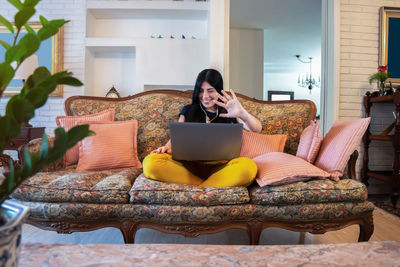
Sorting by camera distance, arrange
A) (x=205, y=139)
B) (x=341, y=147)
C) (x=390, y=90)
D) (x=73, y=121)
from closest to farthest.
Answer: (x=205, y=139) → (x=341, y=147) → (x=73, y=121) → (x=390, y=90)

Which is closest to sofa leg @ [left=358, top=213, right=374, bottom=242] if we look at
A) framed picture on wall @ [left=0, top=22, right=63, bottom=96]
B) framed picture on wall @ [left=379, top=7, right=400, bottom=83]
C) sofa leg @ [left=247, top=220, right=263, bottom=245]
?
sofa leg @ [left=247, top=220, right=263, bottom=245]

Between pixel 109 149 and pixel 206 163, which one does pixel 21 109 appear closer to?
Result: pixel 206 163

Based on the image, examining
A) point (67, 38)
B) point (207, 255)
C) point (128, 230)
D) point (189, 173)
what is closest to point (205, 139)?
point (189, 173)

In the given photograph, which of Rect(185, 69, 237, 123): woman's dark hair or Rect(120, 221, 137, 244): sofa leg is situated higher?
Rect(185, 69, 237, 123): woman's dark hair

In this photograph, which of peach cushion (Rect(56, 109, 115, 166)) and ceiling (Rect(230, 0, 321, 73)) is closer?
peach cushion (Rect(56, 109, 115, 166))

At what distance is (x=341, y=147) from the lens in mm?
1532

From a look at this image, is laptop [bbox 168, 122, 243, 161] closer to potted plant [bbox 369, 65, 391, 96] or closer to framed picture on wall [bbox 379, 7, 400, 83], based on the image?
potted plant [bbox 369, 65, 391, 96]

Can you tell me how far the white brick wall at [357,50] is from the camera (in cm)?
313

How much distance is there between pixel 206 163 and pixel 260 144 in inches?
18.3

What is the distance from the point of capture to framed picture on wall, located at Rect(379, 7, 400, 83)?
10.3ft

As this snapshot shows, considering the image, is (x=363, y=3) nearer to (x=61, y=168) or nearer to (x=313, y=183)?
(x=313, y=183)

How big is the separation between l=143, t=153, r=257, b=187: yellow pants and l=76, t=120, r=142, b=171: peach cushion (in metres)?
0.50

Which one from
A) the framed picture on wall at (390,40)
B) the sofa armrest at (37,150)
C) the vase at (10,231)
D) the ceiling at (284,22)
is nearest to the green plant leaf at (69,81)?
the vase at (10,231)

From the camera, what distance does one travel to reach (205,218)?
1378mm
